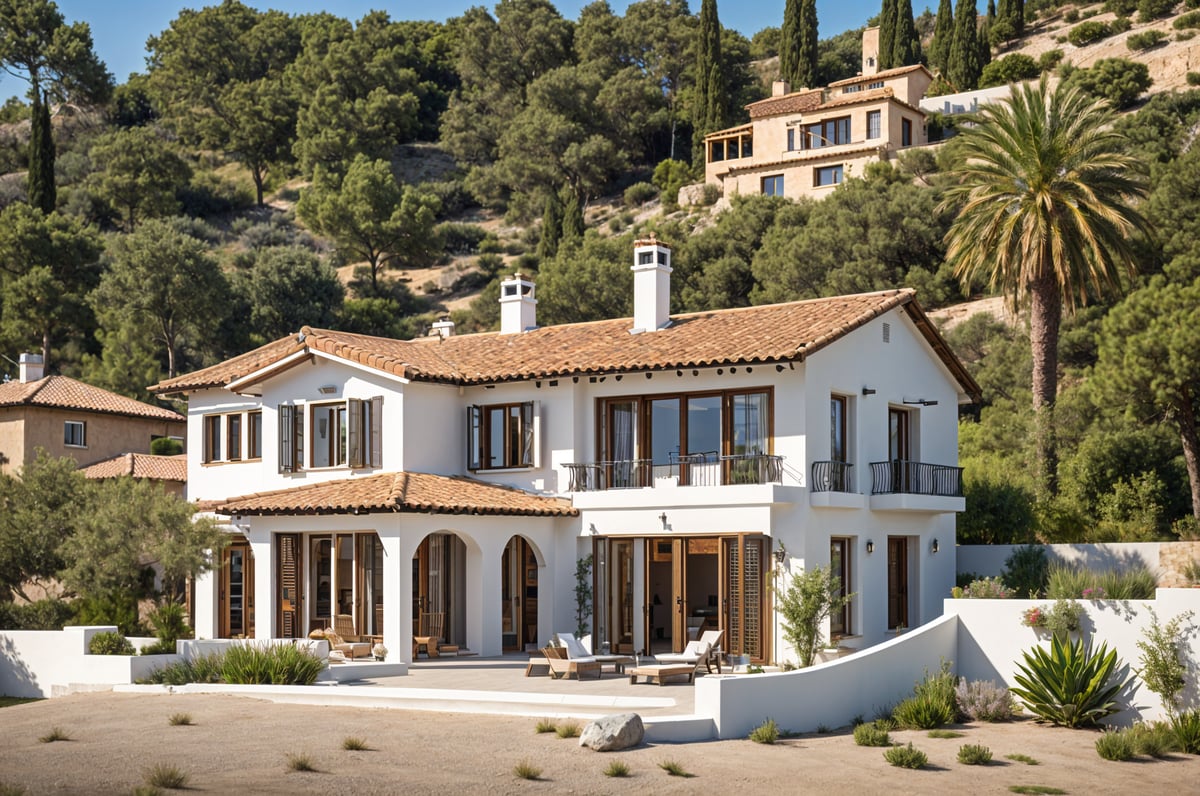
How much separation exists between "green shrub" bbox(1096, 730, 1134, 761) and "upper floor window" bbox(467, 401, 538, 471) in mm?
13699

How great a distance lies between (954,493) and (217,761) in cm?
1890

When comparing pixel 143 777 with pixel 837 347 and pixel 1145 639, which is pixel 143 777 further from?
pixel 837 347

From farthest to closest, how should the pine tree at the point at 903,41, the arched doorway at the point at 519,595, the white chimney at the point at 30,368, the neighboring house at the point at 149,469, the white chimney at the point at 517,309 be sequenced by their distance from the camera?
the pine tree at the point at 903,41, the white chimney at the point at 30,368, the neighboring house at the point at 149,469, the white chimney at the point at 517,309, the arched doorway at the point at 519,595

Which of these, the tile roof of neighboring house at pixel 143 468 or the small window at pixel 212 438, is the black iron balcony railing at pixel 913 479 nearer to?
the small window at pixel 212 438

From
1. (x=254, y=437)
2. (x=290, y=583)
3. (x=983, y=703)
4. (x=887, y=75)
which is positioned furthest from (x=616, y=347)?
(x=887, y=75)

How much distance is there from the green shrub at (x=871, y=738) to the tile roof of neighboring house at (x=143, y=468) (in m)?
27.8

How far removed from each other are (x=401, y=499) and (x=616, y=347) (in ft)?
19.8

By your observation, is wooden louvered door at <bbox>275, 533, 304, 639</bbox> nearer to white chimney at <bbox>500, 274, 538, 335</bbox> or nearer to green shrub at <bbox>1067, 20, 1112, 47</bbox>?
white chimney at <bbox>500, 274, 538, 335</bbox>

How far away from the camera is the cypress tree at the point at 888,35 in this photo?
304 ft

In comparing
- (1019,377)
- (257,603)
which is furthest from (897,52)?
(257,603)

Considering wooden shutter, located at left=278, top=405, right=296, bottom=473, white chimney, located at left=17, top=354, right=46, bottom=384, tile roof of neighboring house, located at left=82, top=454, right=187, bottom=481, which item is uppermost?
white chimney, located at left=17, top=354, right=46, bottom=384

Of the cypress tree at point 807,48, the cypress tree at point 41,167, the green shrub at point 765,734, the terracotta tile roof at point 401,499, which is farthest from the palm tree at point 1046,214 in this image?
the cypress tree at point 807,48

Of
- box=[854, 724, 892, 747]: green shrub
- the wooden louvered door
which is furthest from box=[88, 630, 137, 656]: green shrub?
box=[854, 724, 892, 747]: green shrub

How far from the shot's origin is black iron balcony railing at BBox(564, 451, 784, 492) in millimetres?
26156
